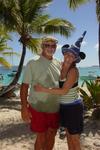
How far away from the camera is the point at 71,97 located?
4578 millimetres

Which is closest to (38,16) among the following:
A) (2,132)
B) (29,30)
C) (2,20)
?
(29,30)

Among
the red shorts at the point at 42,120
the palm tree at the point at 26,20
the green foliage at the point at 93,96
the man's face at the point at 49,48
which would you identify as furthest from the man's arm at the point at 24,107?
the palm tree at the point at 26,20

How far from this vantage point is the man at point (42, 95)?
15.4ft

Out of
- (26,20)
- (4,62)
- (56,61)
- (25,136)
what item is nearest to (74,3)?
(26,20)

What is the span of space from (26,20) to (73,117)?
45.4 ft

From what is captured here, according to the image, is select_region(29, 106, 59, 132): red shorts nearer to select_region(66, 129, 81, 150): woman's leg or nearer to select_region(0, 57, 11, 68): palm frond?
select_region(66, 129, 81, 150): woman's leg

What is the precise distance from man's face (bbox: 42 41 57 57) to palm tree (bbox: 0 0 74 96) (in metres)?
12.4

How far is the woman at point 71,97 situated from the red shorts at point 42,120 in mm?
193

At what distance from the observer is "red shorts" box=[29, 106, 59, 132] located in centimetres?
475

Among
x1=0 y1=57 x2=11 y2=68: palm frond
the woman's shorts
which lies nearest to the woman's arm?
the woman's shorts

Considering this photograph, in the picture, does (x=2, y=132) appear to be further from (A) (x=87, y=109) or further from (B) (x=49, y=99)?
(B) (x=49, y=99)

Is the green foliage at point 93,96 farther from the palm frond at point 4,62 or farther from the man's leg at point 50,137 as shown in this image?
the palm frond at point 4,62

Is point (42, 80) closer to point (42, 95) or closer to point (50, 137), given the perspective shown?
point (42, 95)

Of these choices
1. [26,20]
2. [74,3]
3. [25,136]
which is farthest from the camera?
[74,3]
